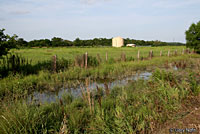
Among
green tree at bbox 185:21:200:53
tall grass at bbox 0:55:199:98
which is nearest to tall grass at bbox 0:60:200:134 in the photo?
tall grass at bbox 0:55:199:98

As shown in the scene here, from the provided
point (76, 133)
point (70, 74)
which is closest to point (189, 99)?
point (76, 133)

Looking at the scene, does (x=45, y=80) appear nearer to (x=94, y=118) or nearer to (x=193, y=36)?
(x=94, y=118)

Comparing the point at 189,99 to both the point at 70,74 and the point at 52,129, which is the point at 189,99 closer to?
the point at 52,129

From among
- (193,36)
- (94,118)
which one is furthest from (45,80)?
(193,36)

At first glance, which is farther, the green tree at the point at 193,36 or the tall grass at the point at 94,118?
the green tree at the point at 193,36

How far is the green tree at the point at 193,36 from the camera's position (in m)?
22.2

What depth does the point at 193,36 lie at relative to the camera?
73.8 ft

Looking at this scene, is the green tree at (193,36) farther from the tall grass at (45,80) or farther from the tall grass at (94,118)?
the tall grass at (94,118)

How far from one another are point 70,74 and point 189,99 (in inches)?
242

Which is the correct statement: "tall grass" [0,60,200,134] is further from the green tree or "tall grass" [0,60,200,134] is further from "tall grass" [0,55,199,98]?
the green tree

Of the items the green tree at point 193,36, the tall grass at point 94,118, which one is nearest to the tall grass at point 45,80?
the tall grass at point 94,118

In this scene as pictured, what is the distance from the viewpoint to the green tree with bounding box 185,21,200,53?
2220cm

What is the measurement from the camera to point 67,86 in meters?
6.93

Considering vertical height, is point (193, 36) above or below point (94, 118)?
above
